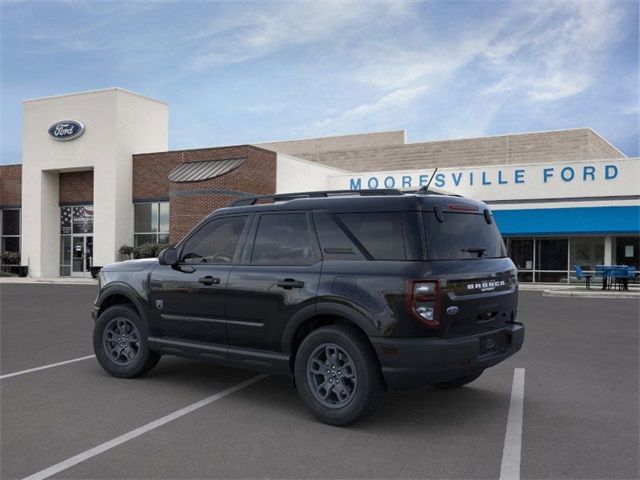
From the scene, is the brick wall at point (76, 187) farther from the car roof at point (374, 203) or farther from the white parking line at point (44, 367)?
the car roof at point (374, 203)

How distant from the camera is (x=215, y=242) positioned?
6.66 metres

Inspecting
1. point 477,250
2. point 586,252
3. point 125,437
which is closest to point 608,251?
point 586,252

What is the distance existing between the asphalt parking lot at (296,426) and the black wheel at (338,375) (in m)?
0.17

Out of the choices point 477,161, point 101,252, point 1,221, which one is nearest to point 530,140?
point 477,161

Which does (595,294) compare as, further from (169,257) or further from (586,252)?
(169,257)

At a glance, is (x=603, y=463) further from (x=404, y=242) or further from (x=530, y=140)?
(x=530, y=140)

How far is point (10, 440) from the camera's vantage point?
496 centimetres

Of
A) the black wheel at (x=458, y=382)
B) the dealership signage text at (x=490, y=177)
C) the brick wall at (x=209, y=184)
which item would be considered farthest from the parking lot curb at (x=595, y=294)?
the black wheel at (x=458, y=382)

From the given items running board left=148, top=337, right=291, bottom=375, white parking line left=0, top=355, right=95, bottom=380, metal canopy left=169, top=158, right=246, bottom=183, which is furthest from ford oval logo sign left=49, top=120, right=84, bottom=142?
running board left=148, top=337, right=291, bottom=375

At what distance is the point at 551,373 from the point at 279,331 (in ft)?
12.5

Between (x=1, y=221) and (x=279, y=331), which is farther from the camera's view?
(x=1, y=221)

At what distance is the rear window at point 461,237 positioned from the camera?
5.31 meters

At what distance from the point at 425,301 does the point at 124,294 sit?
375 centimetres

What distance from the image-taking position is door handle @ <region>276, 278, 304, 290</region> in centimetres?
568
